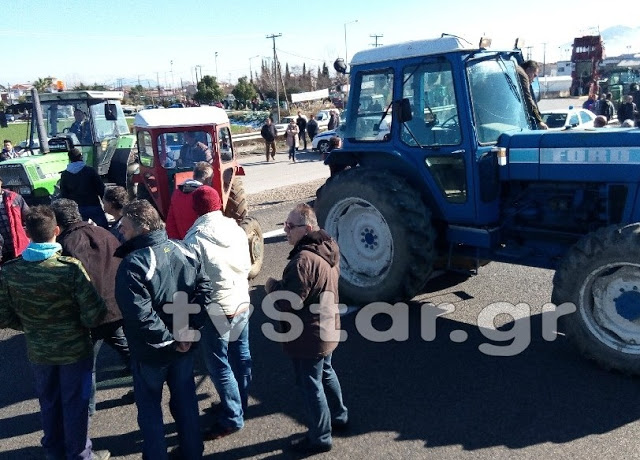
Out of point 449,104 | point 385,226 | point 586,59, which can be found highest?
point 586,59

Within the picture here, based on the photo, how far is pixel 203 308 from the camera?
350 centimetres

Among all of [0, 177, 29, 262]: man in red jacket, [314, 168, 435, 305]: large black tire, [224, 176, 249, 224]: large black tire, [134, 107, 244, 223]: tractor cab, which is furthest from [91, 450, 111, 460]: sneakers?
[224, 176, 249, 224]: large black tire

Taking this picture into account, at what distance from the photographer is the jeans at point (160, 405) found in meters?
3.39

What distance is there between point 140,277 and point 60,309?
0.65 m

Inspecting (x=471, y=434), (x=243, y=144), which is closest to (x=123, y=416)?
(x=471, y=434)

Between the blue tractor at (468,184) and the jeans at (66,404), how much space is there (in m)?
3.07

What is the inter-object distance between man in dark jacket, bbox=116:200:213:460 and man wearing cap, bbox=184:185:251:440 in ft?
0.98

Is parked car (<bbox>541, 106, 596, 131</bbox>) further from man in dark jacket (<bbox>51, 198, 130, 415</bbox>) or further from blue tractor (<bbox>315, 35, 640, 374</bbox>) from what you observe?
man in dark jacket (<bbox>51, 198, 130, 415</bbox>)

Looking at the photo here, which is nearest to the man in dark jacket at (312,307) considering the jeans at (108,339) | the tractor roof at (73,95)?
the jeans at (108,339)

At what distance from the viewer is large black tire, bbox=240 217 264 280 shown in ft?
23.9

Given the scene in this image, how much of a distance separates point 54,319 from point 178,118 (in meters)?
4.91

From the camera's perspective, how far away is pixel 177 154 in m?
8.02

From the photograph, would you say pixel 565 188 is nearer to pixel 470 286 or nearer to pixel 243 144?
pixel 470 286

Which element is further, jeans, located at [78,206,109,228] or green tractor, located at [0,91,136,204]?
green tractor, located at [0,91,136,204]
